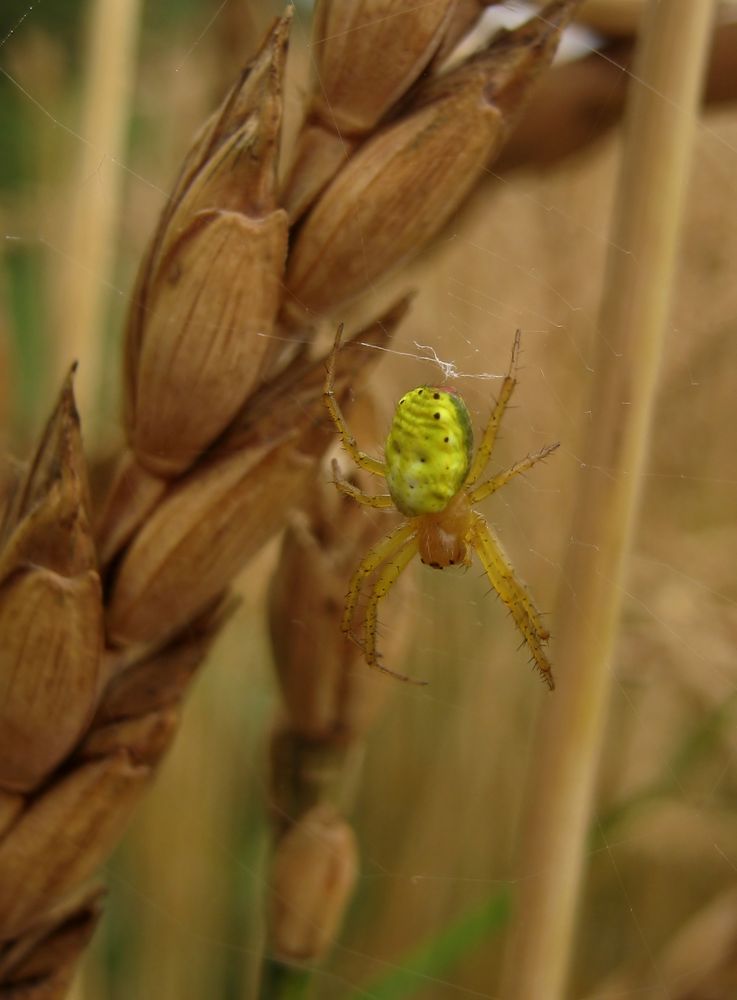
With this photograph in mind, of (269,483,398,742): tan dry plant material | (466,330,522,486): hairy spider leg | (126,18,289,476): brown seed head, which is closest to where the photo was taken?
(126,18,289,476): brown seed head

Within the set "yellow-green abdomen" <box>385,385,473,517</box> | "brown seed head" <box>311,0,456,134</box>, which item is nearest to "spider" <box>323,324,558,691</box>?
"yellow-green abdomen" <box>385,385,473,517</box>

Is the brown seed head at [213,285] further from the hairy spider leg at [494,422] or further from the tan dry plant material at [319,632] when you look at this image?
the hairy spider leg at [494,422]

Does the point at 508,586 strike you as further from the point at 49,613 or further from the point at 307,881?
the point at 49,613

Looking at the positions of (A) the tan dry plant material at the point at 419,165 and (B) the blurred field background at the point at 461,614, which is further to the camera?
(B) the blurred field background at the point at 461,614

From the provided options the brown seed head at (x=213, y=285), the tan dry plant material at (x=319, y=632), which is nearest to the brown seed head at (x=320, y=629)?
the tan dry plant material at (x=319, y=632)

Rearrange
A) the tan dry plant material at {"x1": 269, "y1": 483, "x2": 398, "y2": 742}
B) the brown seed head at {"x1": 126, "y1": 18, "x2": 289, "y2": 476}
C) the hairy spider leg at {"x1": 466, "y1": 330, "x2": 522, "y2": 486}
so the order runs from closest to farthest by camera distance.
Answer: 1. the brown seed head at {"x1": 126, "y1": 18, "x2": 289, "y2": 476}
2. the tan dry plant material at {"x1": 269, "y1": 483, "x2": 398, "y2": 742}
3. the hairy spider leg at {"x1": 466, "y1": 330, "x2": 522, "y2": 486}

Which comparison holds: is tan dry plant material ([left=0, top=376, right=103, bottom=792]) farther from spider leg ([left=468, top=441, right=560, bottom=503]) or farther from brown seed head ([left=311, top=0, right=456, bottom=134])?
spider leg ([left=468, top=441, right=560, bottom=503])

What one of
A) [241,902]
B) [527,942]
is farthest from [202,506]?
[241,902]
